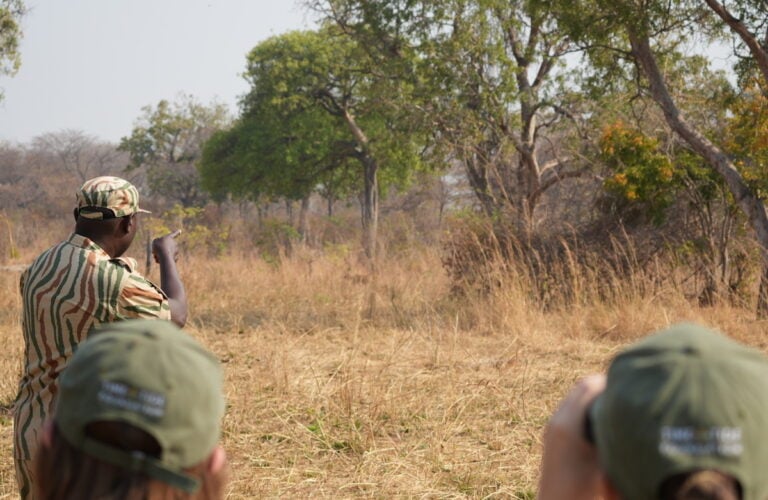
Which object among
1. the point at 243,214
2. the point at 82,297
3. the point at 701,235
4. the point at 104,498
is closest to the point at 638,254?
the point at 701,235

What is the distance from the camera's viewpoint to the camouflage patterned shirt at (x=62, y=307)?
2590mm

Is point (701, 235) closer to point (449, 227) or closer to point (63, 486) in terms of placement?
point (449, 227)

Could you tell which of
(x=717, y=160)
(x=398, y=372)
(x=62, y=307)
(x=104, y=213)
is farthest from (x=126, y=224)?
(x=717, y=160)

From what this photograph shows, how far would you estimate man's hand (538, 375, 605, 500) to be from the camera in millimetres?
1122

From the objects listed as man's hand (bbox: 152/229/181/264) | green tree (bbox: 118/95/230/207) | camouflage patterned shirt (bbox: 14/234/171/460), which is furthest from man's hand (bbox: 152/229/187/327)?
green tree (bbox: 118/95/230/207)

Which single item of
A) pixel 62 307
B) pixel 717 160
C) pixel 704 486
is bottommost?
pixel 62 307

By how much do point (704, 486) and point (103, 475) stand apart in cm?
75

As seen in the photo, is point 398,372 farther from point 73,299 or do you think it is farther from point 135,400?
point 135,400

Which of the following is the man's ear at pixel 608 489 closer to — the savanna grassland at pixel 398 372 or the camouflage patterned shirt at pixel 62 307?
the camouflage patterned shirt at pixel 62 307

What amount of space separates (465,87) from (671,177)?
4.47 m

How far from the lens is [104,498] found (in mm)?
1172

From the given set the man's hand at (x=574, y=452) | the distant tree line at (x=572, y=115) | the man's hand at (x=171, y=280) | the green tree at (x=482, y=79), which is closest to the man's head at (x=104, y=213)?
the man's hand at (x=171, y=280)

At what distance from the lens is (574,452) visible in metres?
1.14

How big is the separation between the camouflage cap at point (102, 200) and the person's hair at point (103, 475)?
169 cm
